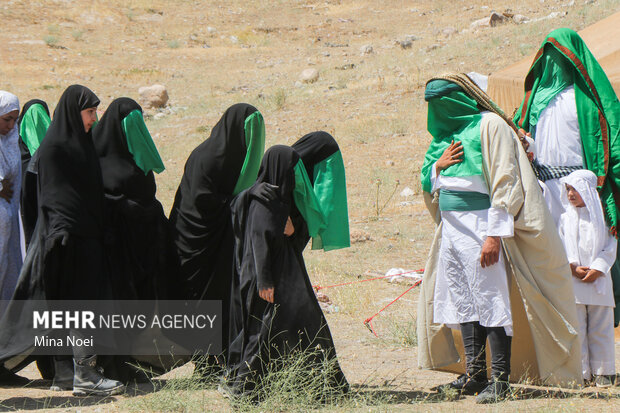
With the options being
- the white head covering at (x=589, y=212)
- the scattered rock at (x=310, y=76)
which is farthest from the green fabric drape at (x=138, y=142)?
the scattered rock at (x=310, y=76)

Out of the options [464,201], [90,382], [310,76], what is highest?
[310,76]

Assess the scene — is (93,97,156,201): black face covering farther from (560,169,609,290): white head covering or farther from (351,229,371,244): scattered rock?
(351,229,371,244): scattered rock

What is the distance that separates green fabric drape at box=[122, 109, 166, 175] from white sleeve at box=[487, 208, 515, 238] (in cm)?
181

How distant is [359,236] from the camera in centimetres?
868

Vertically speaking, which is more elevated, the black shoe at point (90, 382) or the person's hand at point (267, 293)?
the person's hand at point (267, 293)

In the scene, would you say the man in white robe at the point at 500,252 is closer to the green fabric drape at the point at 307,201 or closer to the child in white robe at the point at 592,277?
the child in white robe at the point at 592,277

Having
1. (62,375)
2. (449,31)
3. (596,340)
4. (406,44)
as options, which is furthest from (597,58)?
(449,31)

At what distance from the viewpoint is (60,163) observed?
13.0ft

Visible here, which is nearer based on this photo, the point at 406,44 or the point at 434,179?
the point at 434,179

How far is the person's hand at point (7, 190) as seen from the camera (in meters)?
4.45

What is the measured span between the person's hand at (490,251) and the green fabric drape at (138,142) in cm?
181

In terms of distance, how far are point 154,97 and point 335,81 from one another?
4.13 m

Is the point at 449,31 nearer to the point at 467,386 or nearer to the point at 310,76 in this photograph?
the point at 310,76

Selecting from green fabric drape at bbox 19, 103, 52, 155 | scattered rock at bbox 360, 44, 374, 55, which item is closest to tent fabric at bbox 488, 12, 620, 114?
green fabric drape at bbox 19, 103, 52, 155
